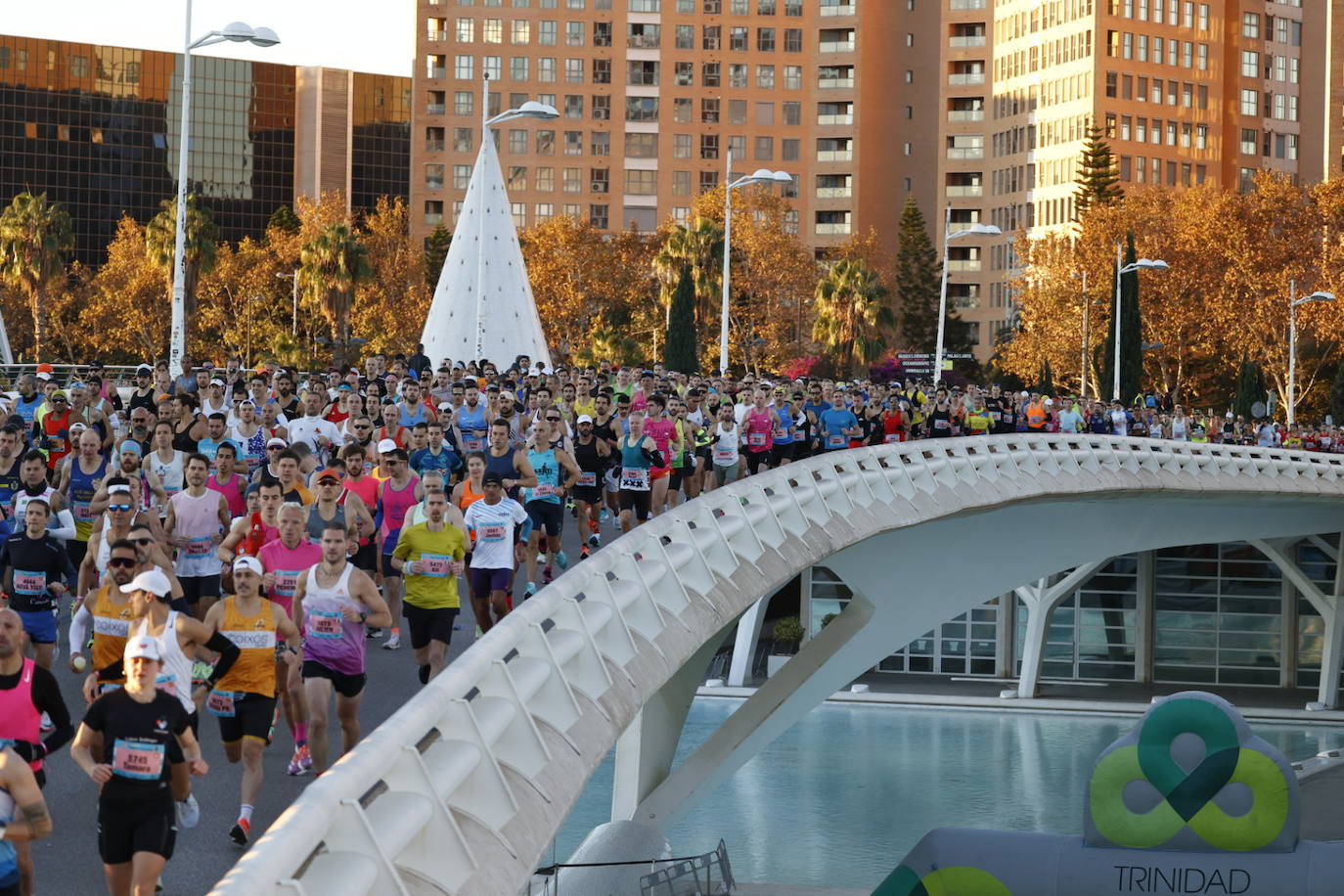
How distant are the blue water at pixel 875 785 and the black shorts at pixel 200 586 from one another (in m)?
11.7

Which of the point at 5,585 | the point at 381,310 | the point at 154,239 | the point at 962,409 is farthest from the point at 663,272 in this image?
the point at 5,585

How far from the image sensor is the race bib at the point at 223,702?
10602 millimetres

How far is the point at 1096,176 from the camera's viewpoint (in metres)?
93.9

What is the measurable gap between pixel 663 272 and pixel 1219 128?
4699cm

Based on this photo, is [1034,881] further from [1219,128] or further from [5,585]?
[1219,128]

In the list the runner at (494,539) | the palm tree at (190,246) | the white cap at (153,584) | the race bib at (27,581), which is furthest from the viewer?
the palm tree at (190,246)

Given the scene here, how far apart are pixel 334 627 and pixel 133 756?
291 cm

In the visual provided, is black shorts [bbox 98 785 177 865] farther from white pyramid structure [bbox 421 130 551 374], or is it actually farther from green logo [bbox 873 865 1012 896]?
white pyramid structure [bbox 421 130 551 374]

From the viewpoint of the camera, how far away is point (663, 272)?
245ft

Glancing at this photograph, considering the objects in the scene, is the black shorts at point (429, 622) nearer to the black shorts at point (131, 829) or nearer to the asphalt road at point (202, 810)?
the asphalt road at point (202, 810)

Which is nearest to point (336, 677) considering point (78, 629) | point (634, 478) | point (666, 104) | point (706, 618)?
point (78, 629)

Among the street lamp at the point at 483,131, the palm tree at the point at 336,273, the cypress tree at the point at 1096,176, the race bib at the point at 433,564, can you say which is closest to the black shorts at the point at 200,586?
the race bib at the point at 433,564

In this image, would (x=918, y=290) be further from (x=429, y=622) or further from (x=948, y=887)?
(x=429, y=622)

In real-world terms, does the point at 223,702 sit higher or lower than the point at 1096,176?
lower
